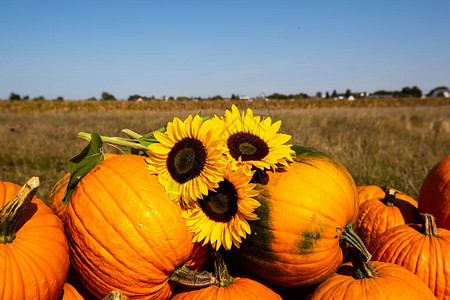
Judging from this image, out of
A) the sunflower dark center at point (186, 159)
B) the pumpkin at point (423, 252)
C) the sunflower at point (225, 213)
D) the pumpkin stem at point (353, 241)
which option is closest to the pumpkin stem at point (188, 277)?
the sunflower at point (225, 213)

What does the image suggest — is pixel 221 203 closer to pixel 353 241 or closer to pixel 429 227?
pixel 353 241

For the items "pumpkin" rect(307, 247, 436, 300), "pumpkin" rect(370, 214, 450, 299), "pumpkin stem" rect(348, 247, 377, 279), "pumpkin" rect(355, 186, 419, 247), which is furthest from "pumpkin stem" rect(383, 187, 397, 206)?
"pumpkin stem" rect(348, 247, 377, 279)

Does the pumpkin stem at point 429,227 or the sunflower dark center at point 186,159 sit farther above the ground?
the sunflower dark center at point 186,159

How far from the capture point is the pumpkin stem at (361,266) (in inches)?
59.2

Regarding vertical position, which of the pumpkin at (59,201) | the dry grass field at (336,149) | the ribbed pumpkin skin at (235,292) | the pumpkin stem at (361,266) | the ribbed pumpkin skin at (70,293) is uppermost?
the pumpkin at (59,201)

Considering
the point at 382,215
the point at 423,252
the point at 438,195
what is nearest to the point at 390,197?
the point at 382,215

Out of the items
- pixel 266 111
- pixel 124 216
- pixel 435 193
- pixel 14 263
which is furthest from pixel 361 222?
pixel 14 263

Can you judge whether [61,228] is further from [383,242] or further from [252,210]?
[383,242]

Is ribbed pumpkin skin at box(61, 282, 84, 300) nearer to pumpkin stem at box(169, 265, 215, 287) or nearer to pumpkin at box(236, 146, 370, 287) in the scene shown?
pumpkin stem at box(169, 265, 215, 287)

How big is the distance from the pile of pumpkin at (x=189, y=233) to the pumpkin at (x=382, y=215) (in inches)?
21.4

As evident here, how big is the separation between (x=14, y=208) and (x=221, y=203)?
77 centimetres

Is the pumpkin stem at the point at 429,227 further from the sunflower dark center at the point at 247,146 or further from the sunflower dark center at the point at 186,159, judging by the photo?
the sunflower dark center at the point at 186,159

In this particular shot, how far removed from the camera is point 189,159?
4.58ft

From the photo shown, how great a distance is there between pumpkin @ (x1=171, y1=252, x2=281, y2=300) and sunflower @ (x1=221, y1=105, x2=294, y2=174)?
1.44ft
